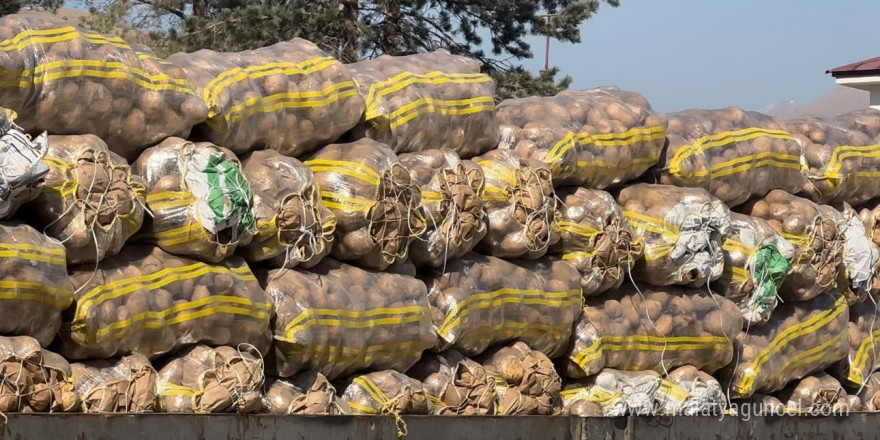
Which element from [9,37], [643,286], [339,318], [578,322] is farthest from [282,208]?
[643,286]

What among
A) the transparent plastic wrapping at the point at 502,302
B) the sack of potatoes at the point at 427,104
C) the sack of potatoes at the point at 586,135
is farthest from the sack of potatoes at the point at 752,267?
the sack of potatoes at the point at 427,104

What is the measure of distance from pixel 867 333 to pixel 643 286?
63.6 inches

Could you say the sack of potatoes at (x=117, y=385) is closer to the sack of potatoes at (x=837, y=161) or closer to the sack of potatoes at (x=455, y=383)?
the sack of potatoes at (x=455, y=383)

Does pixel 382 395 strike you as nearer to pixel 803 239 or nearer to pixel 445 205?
pixel 445 205

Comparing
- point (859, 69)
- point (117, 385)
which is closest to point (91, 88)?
point (117, 385)

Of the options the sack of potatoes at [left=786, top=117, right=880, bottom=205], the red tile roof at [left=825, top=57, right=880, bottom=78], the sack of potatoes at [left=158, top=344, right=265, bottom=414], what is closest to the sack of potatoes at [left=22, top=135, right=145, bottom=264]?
the sack of potatoes at [left=158, top=344, right=265, bottom=414]

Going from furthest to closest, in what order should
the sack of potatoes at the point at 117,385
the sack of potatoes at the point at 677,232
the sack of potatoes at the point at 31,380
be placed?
the sack of potatoes at the point at 677,232
the sack of potatoes at the point at 117,385
the sack of potatoes at the point at 31,380

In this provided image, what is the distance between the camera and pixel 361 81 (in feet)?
16.7

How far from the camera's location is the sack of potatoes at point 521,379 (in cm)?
502

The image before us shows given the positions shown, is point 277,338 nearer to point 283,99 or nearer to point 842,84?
point 283,99

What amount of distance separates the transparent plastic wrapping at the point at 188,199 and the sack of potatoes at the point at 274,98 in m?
0.22

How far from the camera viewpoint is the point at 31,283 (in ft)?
12.0

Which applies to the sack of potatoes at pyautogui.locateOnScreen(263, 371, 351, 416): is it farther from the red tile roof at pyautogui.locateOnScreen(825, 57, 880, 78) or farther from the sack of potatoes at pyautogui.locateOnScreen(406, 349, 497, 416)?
the red tile roof at pyautogui.locateOnScreen(825, 57, 880, 78)

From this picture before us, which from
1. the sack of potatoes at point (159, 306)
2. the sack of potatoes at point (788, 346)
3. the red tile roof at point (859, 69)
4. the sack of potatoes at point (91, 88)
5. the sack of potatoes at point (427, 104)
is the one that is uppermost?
the sack of potatoes at point (91, 88)
